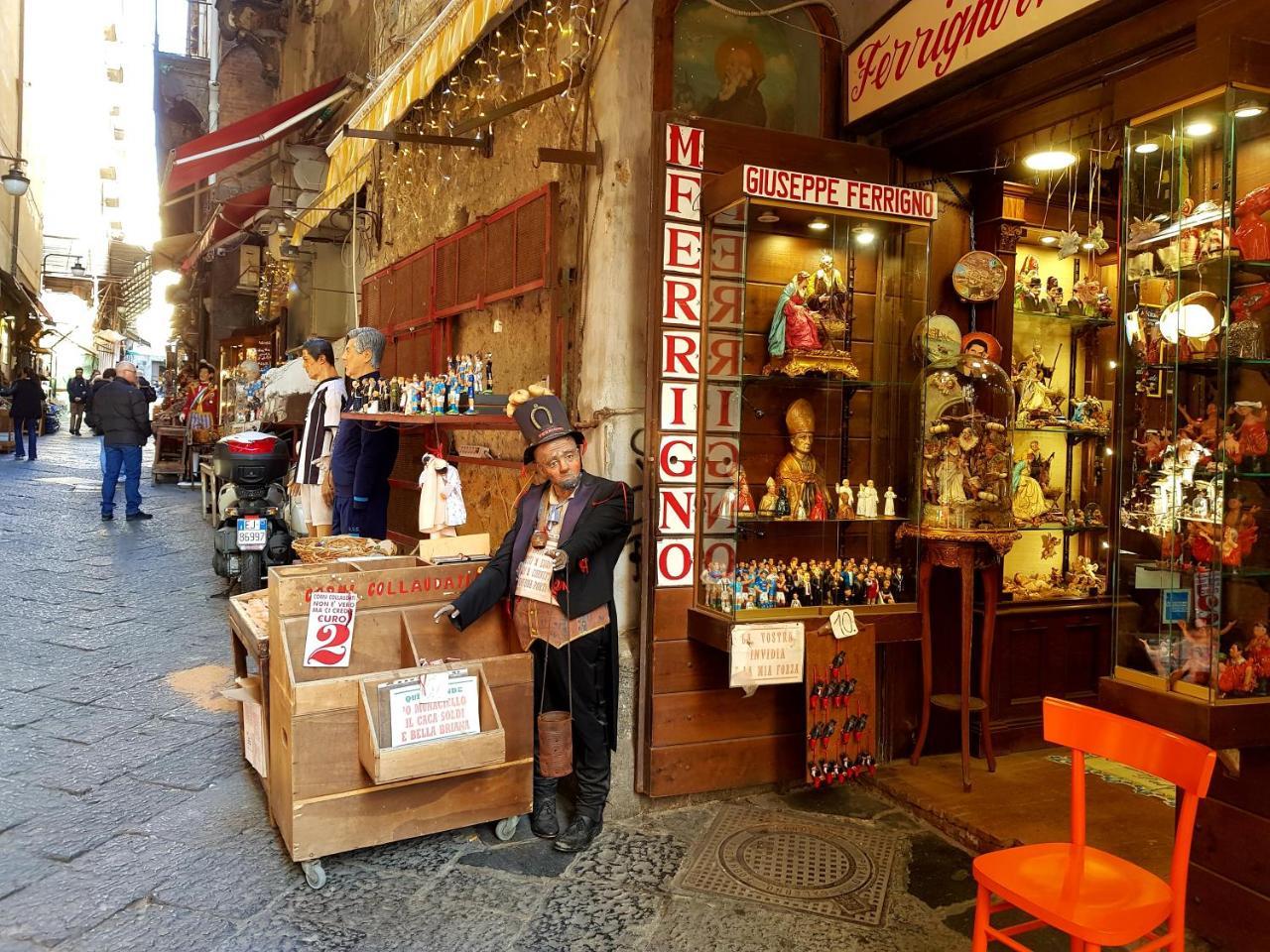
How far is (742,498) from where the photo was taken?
3.95 meters

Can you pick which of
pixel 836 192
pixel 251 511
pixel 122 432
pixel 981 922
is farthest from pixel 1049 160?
pixel 122 432

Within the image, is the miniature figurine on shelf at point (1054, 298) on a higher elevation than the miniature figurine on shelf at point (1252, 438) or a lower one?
higher

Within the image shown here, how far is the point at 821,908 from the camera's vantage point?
3.07 meters

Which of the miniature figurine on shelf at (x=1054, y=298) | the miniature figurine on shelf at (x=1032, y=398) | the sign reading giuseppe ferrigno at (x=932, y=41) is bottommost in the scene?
the miniature figurine on shelf at (x=1032, y=398)

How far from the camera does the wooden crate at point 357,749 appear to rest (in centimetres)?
301

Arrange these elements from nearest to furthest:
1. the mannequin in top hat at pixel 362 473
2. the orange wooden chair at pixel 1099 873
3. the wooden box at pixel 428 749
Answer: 1. the orange wooden chair at pixel 1099 873
2. the wooden box at pixel 428 749
3. the mannequin in top hat at pixel 362 473

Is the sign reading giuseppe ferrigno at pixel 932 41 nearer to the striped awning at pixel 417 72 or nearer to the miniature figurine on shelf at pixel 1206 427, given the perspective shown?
the miniature figurine on shelf at pixel 1206 427

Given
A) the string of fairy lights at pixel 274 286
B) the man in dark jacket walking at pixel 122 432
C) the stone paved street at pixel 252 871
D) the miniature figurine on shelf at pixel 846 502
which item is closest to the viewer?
the stone paved street at pixel 252 871

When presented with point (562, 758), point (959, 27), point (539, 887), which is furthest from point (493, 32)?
point (539, 887)

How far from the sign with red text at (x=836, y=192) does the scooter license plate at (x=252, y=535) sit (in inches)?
175

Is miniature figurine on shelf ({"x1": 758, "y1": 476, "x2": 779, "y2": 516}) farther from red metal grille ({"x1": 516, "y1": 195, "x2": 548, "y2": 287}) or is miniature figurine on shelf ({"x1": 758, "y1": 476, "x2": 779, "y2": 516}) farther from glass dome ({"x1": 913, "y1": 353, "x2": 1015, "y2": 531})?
red metal grille ({"x1": 516, "y1": 195, "x2": 548, "y2": 287})

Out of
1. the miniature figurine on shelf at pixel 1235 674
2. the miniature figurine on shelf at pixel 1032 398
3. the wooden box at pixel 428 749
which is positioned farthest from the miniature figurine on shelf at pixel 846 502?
the wooden box at pixel 428 749

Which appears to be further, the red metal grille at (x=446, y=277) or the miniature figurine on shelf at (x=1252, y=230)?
the red metal grille at (x=446, y=277)

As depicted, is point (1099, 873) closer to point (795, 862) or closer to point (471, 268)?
point (795, 862)
